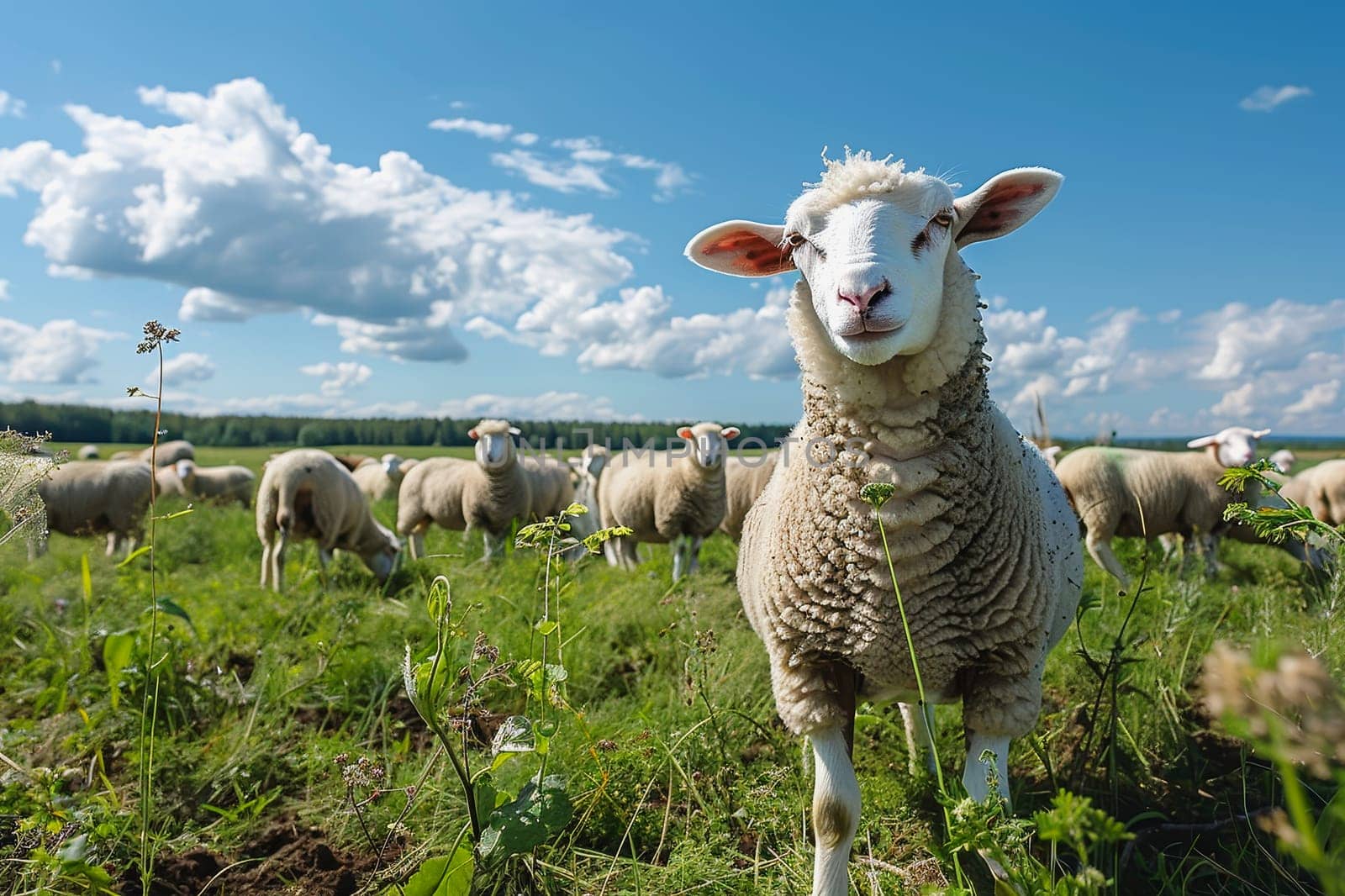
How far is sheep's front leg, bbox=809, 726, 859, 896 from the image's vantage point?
7.02 ft

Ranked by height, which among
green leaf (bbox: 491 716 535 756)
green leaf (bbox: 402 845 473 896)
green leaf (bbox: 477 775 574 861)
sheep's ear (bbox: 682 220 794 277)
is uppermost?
sheep's ear (bbox: 682 220 794 277)

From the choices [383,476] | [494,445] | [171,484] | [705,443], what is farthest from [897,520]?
[171,484]

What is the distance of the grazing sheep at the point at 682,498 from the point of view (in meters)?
8.16

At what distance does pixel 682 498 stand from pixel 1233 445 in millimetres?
5750

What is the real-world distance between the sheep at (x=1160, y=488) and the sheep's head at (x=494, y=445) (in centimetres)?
593

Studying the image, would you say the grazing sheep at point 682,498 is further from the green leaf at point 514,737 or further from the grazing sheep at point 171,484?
the grazing sheep at point 171,484

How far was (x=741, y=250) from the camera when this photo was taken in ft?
9.25

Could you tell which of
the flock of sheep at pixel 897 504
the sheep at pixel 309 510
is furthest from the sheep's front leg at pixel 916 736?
the sheep at pixel 309 510

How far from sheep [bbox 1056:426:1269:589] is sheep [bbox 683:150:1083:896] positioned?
19.3 feet

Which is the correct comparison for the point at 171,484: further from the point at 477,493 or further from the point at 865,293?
the point at 865,293

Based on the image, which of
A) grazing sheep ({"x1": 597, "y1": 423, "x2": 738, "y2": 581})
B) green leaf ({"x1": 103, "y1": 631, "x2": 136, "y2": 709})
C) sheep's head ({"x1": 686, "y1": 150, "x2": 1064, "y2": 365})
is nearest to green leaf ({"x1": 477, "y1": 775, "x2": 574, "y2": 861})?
sheep's head ({"x1": 686, "y1": 150, "x2": 1064, "y2": 365})

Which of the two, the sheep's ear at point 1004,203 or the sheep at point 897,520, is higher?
the sheep's ear at point 1004,203

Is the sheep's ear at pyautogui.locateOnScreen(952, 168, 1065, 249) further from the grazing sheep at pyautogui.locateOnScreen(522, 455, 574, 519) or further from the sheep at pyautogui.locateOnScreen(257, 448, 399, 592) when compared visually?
the grazing sheep at pyautogui.locateOnScreen(522, 455, 574, 519)

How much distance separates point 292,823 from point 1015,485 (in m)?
2.56
